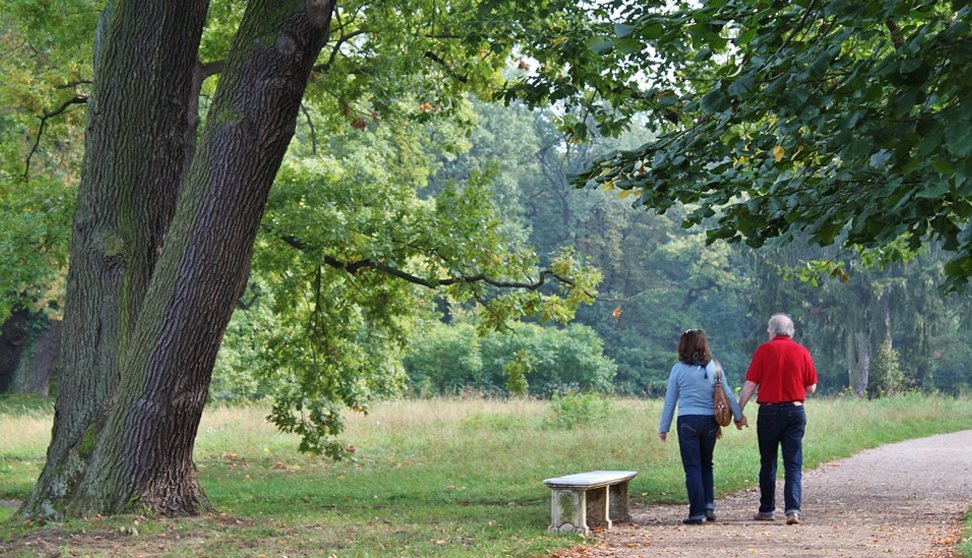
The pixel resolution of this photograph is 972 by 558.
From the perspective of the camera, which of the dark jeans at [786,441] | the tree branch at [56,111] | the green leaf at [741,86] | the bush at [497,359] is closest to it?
the green leaf at [741,86]

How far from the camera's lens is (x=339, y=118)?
17875mm

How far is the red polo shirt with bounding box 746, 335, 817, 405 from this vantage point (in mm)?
9586

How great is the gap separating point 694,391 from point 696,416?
9.0 inches

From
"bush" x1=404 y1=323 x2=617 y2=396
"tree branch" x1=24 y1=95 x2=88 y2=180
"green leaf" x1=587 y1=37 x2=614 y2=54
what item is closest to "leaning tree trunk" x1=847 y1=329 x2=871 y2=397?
"bush" x1=404 y1=323 x2=617 y2=396

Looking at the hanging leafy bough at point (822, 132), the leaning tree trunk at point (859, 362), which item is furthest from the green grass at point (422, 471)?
the leaning tree trunk at point (859, 362)

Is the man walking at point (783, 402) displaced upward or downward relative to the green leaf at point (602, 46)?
downward

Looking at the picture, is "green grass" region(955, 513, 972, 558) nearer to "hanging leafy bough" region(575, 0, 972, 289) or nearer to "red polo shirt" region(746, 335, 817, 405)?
"red polo shirt" region(746, 335, 817, 405)

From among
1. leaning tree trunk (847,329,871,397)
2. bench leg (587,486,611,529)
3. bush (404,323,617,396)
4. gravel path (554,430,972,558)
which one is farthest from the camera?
leaning tree trunk (847,329,871,397)

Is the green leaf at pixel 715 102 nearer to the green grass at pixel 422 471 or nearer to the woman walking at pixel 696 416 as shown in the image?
the green grass at pixel 422 471

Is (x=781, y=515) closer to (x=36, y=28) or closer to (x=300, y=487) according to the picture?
(x=300, y=487)

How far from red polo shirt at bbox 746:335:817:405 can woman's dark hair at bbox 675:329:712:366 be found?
419 mm

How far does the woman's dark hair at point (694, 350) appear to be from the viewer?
9758 mm

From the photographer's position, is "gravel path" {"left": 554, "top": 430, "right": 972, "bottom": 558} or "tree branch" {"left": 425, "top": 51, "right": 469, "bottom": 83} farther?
"tree branch" {"left": 425, "top": 51, "right": 469, "bottom": 83}

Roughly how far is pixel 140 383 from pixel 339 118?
9600mm
